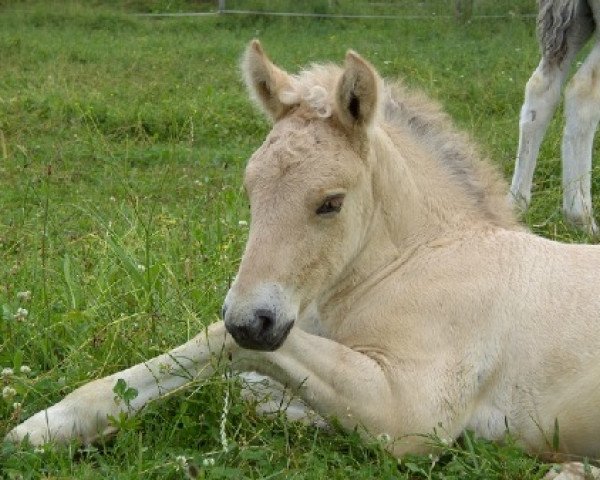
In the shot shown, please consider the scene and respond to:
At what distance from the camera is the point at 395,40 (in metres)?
16.2

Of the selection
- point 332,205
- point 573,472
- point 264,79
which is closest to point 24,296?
point 264,79

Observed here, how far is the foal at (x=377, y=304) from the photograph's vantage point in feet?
11.9

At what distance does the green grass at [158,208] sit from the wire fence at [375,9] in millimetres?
532

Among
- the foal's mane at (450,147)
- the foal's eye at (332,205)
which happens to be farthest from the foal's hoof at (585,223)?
the foal's eye at (332,205)

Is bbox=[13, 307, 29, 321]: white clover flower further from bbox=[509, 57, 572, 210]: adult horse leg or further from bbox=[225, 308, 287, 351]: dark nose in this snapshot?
bbox=[509, 57, 572, 210]: adult horse leg

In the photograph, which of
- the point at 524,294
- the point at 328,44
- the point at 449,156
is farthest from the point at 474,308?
the point at 328,44

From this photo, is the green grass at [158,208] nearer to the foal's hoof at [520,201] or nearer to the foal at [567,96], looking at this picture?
the foal's hoof at [520,201]

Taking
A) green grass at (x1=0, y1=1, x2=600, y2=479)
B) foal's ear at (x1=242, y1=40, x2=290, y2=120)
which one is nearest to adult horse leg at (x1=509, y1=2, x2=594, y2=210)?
green grass at (x1=0, y1=1, x2=600, y2=479)

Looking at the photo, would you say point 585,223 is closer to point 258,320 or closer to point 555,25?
point 555,25

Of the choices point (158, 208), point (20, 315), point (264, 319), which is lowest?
point (158, 208)

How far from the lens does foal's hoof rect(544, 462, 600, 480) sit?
3541 mm

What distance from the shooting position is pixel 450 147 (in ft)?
14.7

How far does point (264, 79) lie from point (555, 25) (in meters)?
3.25

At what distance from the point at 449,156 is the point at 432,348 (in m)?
0.99
